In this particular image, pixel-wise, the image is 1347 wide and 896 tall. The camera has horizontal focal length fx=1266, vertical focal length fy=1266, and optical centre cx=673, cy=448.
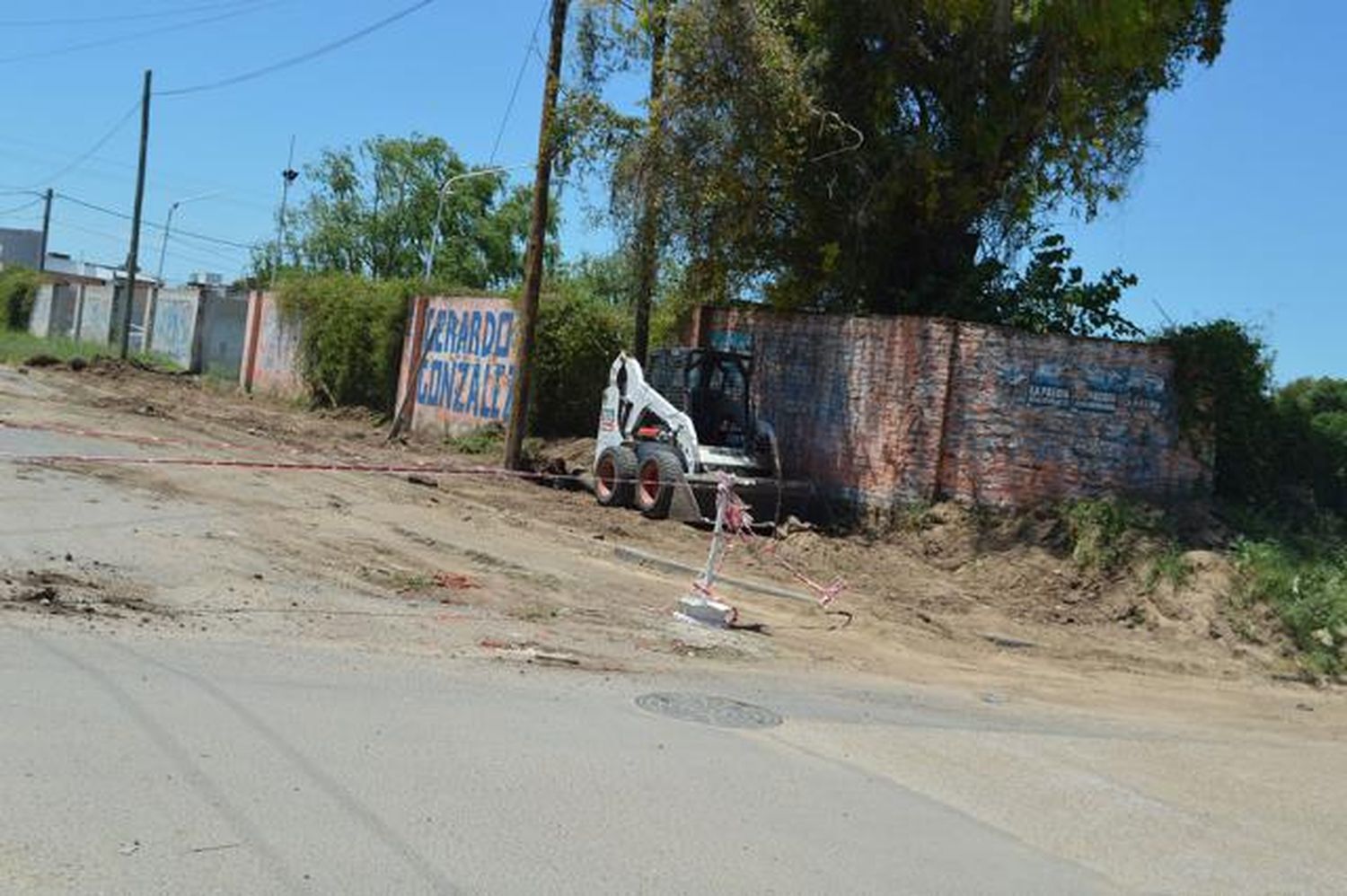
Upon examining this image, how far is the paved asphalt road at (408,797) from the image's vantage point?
15.9 feet

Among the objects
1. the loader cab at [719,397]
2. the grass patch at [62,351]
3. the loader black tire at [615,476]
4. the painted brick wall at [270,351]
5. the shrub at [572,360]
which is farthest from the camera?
the grass patch at [62,351]

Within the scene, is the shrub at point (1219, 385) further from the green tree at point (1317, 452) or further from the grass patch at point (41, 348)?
the grass patch at point (41, 348)

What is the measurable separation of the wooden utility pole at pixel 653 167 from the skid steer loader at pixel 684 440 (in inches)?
77.0

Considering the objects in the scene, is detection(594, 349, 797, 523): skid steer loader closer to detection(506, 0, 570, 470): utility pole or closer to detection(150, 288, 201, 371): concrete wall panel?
detection(506, 0, 570, 470): utility pole

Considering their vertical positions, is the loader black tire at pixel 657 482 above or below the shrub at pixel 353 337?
below

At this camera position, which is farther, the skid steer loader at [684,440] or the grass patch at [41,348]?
the grass patch at [41,348]

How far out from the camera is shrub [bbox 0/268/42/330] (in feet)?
198

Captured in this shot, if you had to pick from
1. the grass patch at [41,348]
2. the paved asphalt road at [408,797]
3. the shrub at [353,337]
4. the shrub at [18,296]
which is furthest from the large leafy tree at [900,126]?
the shrub at [18,296]

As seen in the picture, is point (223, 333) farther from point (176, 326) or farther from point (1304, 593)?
point (1304, 593)

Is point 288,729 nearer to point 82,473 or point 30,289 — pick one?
point 82,473

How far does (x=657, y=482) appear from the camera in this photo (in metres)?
18.2

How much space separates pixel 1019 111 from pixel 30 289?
179 feet

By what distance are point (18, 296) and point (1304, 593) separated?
61581 mm

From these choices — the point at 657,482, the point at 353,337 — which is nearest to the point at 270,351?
the point at 353,337
